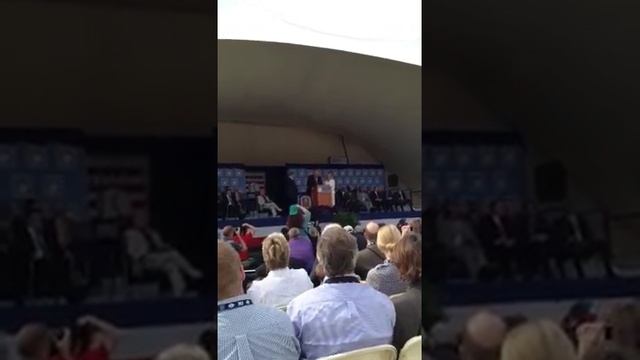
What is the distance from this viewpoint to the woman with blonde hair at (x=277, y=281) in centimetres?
273

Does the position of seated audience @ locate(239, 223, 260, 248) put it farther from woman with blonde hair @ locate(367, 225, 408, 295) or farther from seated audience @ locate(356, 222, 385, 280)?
woman with blonde hair @ locate(367, 225, 408, 295)

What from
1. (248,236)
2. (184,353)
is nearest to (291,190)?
(248,236)

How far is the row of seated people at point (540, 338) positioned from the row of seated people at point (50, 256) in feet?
1.68

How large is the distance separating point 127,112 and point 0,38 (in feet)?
0.63

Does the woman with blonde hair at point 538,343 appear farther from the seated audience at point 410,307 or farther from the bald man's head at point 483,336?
the seated audience at point 410,307

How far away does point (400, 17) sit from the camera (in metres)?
5.97

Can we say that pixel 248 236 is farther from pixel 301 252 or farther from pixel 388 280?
pixel 388 280

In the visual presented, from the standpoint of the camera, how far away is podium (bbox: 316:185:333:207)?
34.3 feet

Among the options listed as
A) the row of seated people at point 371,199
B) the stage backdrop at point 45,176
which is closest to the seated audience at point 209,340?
the stage backdrop at point 45,176

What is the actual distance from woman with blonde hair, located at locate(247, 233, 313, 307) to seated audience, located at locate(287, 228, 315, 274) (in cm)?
130

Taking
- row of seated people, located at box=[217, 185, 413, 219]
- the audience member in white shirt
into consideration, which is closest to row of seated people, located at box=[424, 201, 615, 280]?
row of seated people, located at box=[217, 185, 413, 219]

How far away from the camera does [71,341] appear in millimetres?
949

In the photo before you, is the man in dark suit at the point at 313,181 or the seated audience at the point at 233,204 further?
the man in dark suit at the point at 313,181

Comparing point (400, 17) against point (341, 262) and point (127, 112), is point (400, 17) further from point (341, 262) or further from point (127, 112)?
point (127, 112)
